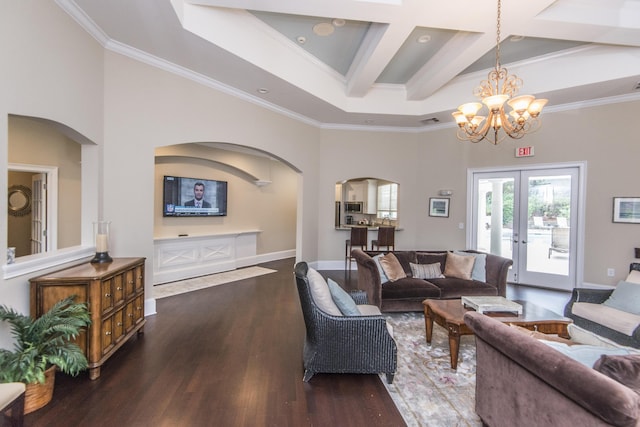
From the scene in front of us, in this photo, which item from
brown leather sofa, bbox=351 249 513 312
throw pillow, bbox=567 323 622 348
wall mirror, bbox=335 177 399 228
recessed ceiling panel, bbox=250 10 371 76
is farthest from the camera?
wall mirror, bbox=335 177 399 228

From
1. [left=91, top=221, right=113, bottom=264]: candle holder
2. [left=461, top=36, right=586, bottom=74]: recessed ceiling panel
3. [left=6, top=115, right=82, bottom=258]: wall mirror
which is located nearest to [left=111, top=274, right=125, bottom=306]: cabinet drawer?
[left=91, top=221, right=113, bottom=264]: candle holder

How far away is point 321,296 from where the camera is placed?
258 cm

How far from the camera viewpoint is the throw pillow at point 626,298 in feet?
9.68

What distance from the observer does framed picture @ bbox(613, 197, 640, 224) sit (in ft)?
16.0

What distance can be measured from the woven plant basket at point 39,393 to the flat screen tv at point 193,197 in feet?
12.9

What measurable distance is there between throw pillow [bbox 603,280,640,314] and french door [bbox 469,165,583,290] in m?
2.67

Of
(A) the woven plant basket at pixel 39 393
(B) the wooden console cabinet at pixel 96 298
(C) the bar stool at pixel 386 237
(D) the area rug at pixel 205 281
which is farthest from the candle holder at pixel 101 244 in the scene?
(C) the bar stool at pixel 386 237

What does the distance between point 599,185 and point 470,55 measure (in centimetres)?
332

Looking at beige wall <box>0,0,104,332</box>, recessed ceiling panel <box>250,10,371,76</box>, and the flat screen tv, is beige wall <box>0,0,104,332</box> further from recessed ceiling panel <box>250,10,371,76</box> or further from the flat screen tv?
the flat screen tv

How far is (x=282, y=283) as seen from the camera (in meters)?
5.79

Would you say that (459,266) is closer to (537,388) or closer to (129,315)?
(537,388)

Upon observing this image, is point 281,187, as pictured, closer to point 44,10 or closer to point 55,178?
point 55,178

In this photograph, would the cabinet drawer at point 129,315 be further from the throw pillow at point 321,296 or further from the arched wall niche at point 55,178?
the throw pillow at point 321,296

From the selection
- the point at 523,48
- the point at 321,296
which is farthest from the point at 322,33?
the point at 321,296
